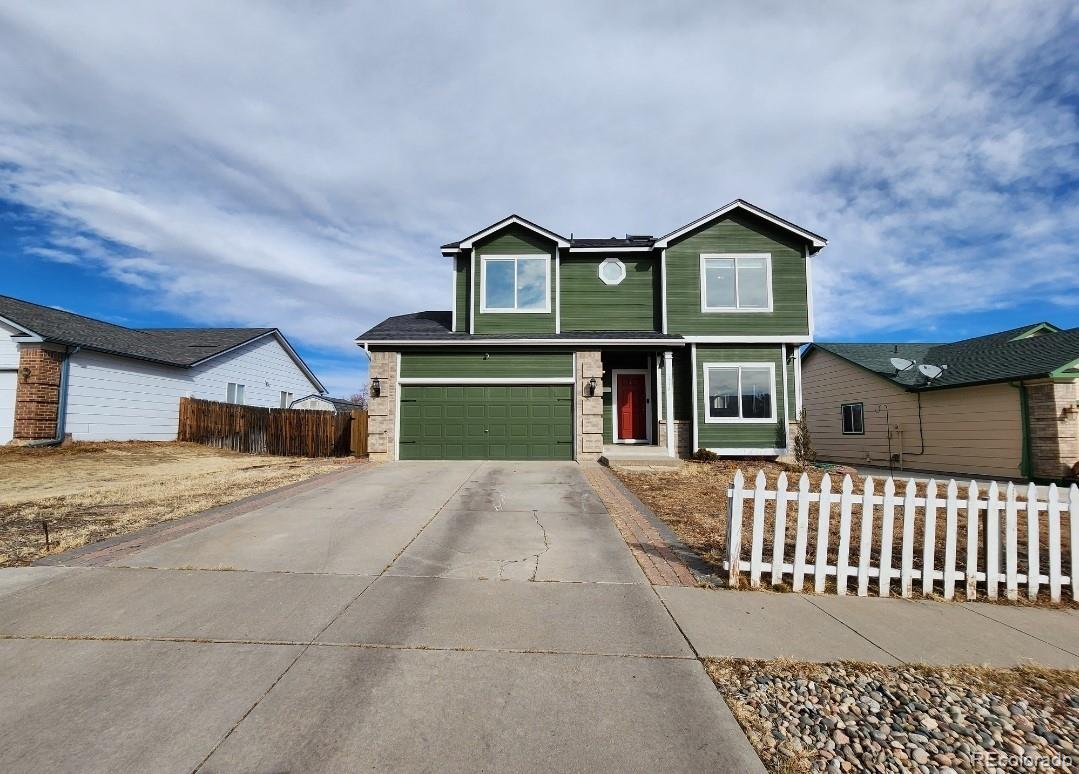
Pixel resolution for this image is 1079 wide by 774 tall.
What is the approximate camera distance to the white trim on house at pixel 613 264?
50.4 ft

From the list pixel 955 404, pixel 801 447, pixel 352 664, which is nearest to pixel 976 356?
pixel 955 404

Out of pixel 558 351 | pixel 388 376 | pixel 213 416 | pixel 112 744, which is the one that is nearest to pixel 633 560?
pixel 112 744

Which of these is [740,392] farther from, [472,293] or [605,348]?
[472,293]

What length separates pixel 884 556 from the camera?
14.7 feet

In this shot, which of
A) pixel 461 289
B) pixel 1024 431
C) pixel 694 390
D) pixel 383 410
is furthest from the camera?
pixel 461 289

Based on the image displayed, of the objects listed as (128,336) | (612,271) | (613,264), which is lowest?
(128,336)

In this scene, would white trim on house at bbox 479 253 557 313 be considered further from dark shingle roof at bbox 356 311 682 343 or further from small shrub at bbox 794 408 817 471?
small shrub at bbox 794 408 817 471

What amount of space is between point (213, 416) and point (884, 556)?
72.5 ft

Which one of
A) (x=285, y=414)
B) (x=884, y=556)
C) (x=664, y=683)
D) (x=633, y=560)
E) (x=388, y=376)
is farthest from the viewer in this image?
(x=285, y=414)

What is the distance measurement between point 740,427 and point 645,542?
32.1 feet

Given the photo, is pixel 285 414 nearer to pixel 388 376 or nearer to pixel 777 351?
pixel 388 376

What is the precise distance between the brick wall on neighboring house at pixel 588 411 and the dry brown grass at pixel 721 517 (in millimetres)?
2019

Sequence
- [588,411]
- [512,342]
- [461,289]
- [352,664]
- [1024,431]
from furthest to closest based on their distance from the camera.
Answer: [461,289] < [512,342] < [588,411] < [1024,431] < [352,664]

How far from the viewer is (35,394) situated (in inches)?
586
